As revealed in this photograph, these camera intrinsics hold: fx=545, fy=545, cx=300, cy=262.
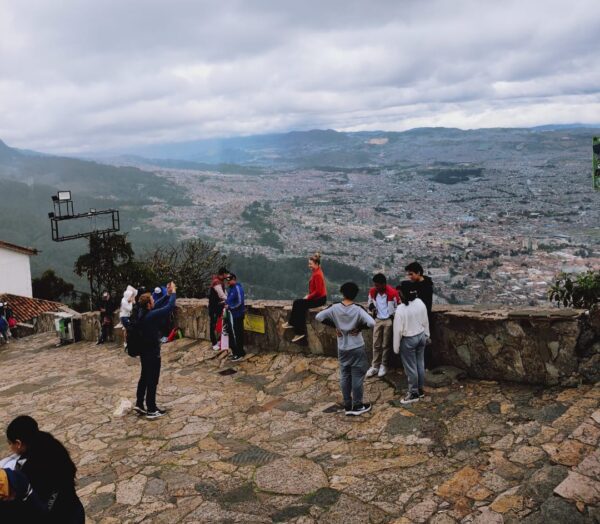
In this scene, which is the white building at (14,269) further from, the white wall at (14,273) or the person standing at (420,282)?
the person standing at (420,282)

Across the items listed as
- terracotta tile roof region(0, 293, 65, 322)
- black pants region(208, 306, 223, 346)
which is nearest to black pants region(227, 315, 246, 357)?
black pants region(208, 306, 223, 346)

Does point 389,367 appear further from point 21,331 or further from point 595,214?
point 595,214

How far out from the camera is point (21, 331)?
23453 millimetres

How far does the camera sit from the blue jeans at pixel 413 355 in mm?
5789

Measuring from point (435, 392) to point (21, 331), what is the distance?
22105mm

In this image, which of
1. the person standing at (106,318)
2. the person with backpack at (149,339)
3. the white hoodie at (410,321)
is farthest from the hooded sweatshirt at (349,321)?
the person standing at (106,318)

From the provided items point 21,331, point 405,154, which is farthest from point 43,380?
point 405,154

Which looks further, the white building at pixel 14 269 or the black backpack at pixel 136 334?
the white building at pixel 14 269

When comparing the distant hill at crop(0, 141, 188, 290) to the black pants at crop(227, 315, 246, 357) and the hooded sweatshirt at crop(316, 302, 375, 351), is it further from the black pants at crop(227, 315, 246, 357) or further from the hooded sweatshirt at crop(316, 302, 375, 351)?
the hooded sweatshirt at crop(316, 302, 375, 351)

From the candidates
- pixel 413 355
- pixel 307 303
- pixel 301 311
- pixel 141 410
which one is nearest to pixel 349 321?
pixel 413 355

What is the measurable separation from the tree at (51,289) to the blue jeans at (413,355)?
36.7 meters

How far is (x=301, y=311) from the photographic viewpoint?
321 inches

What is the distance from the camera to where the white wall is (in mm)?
34281

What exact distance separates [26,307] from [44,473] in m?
27.3
